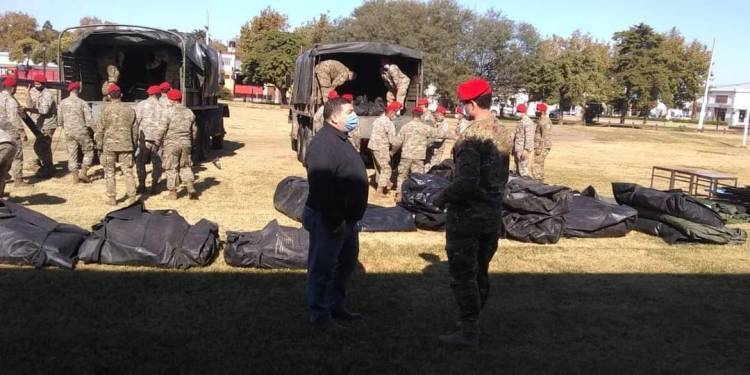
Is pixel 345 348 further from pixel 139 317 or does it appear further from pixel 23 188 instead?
pixel 23 188

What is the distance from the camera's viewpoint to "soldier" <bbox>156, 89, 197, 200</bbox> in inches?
352

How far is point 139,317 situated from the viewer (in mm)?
4535

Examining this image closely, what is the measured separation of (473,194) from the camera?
3.93 m

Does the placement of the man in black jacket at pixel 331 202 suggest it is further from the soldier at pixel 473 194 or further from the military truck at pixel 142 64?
the military truck at pixel 142 64

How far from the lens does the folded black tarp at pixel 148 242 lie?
568 cm

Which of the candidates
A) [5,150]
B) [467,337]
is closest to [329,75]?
[5,150]

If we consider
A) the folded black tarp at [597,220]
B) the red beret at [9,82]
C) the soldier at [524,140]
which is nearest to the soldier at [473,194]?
the folded black tarp at [597,220]

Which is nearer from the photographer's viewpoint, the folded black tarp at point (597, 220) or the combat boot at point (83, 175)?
the folded black tarp at point (597, 220)

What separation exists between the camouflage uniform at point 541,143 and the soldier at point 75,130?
8.72 m

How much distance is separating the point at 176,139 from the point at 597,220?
634 cm

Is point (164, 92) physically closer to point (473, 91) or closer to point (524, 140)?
point (524, 140)

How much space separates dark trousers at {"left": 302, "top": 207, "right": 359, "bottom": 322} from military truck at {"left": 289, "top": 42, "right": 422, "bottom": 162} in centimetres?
767

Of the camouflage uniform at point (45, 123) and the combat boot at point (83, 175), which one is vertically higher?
the camouflage uniform at point (45, 123)

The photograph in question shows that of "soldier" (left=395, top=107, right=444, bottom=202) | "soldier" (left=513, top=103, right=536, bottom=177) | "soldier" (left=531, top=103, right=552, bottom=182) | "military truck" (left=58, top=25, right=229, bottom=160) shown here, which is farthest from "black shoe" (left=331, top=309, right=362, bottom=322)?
"soldier" (left=531, top=103, right=552, bottom=182)
